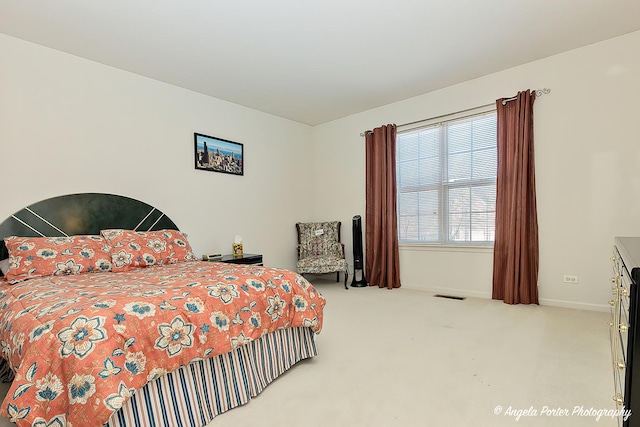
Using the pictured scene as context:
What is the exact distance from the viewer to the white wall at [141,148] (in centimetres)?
289

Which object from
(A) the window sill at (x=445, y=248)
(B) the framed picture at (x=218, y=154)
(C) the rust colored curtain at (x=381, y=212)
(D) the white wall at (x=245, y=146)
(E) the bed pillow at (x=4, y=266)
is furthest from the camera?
(C) the rust colored curtain at (x=381, y=212)

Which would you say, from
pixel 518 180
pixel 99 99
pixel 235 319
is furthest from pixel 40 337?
pixel 518 180

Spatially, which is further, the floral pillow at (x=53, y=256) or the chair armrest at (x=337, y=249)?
the chair armrest at (x=337, y=249)

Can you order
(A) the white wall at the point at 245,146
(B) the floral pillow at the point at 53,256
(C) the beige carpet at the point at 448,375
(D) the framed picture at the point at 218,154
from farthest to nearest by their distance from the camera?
1. (D) the framed picture at the point at 218,154
2. (A) the white wall at the point at 245,146
3. (B) the floral pillow at the point at 53,256
4. (C) the beige carpet at the point at 448,375

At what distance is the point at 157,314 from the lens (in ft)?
5.04

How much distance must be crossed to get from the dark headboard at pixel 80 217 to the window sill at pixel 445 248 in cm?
316

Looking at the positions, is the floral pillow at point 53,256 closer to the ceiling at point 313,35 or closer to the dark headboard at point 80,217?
the dark headboard at point 80,217

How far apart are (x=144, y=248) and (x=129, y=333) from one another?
1855 mm

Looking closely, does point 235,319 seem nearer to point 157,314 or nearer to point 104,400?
point 157,314

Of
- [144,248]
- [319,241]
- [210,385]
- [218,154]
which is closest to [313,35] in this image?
[218,154]

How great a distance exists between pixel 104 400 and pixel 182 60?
123 inches

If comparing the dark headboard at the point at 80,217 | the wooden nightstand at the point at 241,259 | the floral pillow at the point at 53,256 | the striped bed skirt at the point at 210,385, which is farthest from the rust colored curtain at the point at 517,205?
the floral pillow at the point at 53,256

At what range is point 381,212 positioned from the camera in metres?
4.78

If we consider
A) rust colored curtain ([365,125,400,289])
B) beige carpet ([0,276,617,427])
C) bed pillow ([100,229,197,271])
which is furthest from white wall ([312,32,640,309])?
bed pillow ([100,229,197,271])
